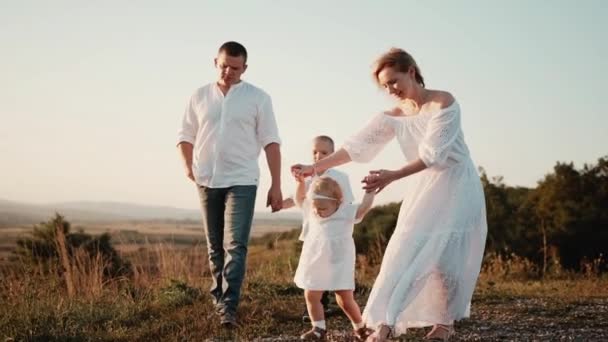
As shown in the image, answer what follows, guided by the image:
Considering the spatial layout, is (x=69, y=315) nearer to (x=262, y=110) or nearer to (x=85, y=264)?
(x=85, y=264)

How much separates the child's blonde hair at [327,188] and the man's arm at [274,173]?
528mm

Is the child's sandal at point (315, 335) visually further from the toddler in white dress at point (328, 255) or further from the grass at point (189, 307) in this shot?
the grass at point (189, 307)

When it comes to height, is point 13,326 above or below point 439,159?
below

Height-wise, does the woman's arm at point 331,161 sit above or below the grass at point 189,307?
above

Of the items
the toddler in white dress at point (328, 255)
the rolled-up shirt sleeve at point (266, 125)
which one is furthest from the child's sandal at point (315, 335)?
the rolled-up shirt sleeve at point (266, 125)

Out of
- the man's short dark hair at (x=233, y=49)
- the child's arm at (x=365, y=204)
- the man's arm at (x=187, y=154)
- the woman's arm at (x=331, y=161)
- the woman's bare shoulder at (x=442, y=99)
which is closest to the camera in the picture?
the woman's bare shoulder at (x=442, y=99)

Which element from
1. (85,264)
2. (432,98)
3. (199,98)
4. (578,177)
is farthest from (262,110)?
(578,177)

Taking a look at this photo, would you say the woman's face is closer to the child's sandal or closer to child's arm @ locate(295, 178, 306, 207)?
child's arm @ locate(295, 178, 306, 207)

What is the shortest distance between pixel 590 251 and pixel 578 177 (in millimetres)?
2222

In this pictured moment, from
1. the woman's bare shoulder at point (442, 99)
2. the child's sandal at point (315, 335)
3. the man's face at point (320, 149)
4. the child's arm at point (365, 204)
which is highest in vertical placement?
the woman's bare shoulder at point (442, 99)

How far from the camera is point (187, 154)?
7.02m

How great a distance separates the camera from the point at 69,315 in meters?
7.52

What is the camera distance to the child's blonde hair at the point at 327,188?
20.2ft

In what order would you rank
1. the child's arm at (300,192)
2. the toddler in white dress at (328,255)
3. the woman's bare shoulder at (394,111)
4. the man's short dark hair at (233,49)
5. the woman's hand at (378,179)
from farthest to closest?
the man's short dark hair at (233,49), the child's arm at (300,192), the toddler in white dress at (328,255), the woman's bare shoulder at (394,111), the woman's hand at (378,179)
